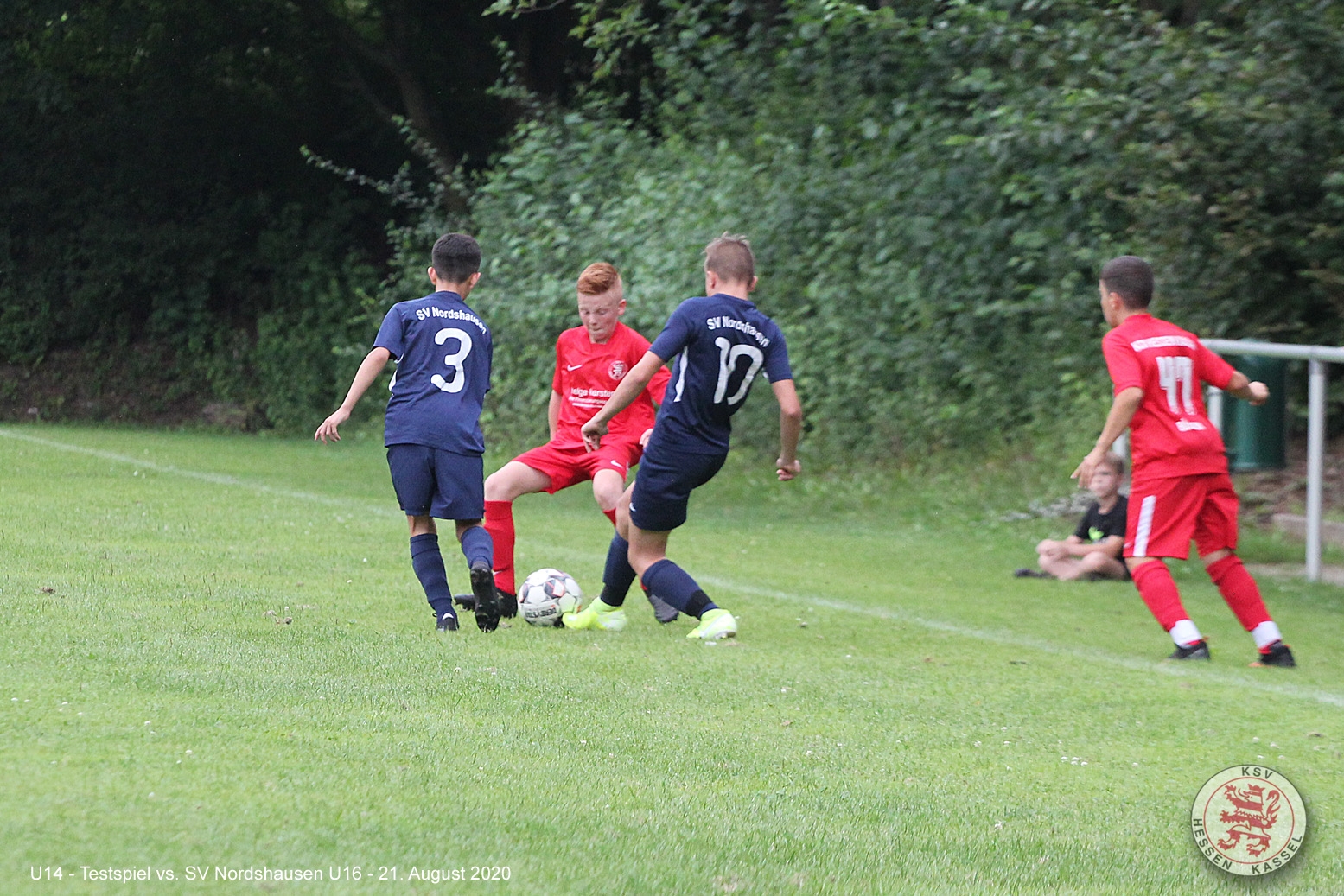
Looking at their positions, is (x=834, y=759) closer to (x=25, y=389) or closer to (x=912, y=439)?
(x=912, y=439)

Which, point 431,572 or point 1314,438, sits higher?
point 1314,438

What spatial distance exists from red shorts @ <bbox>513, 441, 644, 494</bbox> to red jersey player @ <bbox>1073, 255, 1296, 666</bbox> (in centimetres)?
214

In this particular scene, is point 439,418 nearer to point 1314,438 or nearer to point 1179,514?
point 1179,514

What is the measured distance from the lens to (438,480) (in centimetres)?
641

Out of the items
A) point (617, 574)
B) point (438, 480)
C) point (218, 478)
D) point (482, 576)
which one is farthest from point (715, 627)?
point (218, 478)

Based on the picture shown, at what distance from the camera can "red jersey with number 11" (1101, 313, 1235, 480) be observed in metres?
6.82

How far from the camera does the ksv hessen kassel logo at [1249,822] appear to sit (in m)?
3.58

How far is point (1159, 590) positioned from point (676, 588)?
7.03 ft

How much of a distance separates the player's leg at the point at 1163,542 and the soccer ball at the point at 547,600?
8.19 ft

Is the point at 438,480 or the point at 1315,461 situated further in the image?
the point at 1315,461

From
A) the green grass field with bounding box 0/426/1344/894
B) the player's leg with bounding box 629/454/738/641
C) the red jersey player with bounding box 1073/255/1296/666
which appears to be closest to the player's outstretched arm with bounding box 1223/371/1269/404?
the red jersey player with bounding box 1073/255/1296/666

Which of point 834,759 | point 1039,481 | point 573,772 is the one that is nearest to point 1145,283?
point 834,759

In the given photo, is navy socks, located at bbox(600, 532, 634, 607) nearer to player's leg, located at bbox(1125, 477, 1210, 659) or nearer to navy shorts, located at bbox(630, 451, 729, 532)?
navy shorts, located at bbox(630, 451, 729, 532)

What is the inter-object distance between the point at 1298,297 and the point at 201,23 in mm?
19339
